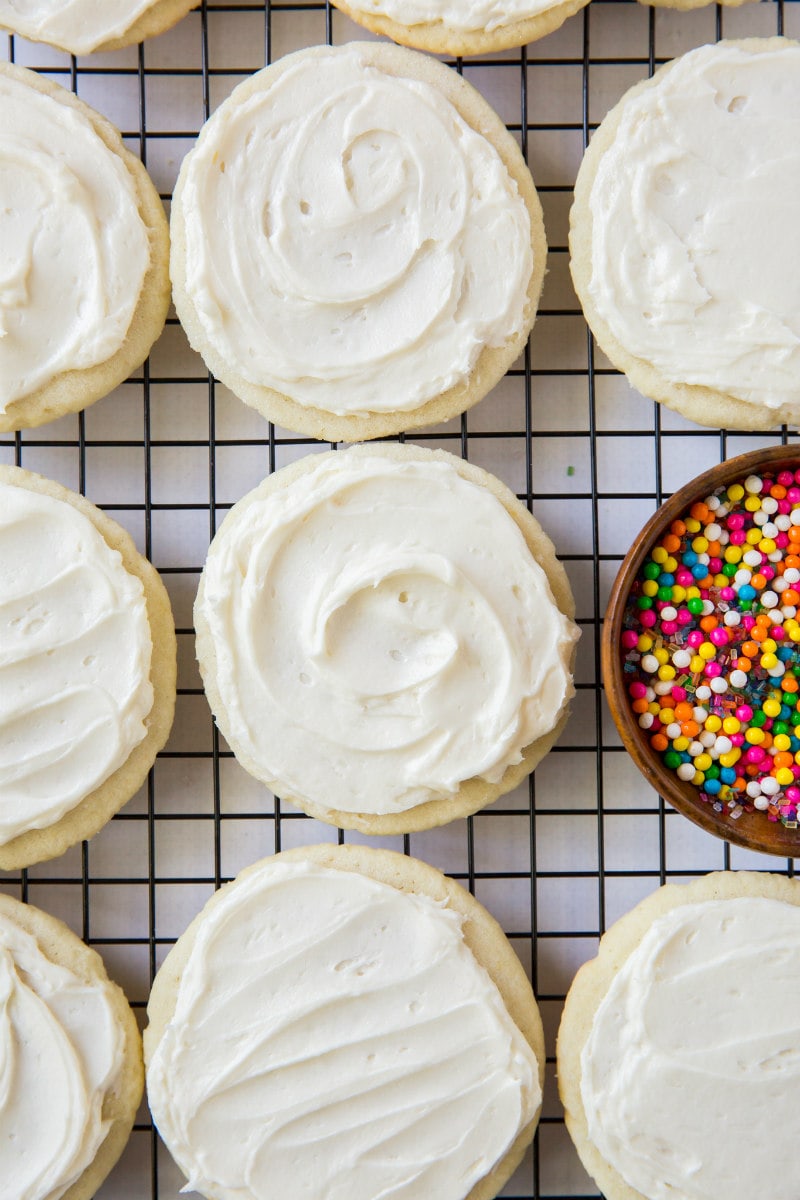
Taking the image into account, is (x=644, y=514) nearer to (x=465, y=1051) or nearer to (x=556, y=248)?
(x=556, y=248)

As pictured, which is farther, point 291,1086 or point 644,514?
point 644,514

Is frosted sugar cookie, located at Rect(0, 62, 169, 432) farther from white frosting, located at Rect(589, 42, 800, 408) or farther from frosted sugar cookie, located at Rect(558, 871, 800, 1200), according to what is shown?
frosted sugar cookie, located at Rect(558, 871, 800, 1200)

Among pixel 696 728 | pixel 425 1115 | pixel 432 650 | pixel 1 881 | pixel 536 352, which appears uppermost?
pixel 536 352

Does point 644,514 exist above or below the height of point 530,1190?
above

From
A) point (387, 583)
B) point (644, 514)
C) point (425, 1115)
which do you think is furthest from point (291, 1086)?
point (644, 514)

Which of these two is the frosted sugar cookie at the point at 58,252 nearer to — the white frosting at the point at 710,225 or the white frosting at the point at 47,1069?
the white frosting at the point at 710,225

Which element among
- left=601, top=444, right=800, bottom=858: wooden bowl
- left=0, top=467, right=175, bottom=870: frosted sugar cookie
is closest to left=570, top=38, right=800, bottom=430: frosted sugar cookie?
left=601, top=444, right=800, bottom=858: wooden bowl

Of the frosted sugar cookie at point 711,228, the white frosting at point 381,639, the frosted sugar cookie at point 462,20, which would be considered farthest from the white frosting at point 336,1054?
the frosted sugar cookie at point 462,20
